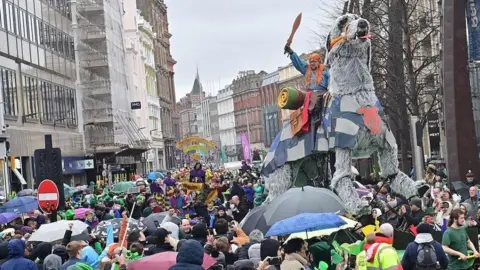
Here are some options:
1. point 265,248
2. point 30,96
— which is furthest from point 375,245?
point 30,96

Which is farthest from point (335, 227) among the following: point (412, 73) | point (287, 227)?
point (412, 73)

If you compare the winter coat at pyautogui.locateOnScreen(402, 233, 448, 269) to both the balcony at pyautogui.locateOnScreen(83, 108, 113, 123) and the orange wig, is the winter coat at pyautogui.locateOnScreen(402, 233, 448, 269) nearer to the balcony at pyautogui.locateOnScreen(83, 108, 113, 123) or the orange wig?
the orange wig

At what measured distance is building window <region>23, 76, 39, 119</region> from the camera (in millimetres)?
47281

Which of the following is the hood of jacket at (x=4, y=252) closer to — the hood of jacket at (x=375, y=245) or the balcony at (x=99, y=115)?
the hood of jacket at (x=375, y=245)

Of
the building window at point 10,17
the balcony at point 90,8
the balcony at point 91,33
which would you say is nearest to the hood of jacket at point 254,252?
the building window at point 10,17

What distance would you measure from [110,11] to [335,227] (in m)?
65.3

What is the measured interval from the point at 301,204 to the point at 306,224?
2.87 meters

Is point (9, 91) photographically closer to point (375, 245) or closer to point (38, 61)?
point (38, 61)

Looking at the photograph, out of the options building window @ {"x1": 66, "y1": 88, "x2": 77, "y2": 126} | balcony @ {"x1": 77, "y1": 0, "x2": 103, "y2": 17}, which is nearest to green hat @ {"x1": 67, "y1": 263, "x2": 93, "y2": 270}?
building window @ {"x1": 66, "y1": 88, "x2": 77, "y2": 126}

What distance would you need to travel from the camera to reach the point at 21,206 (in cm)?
A: 2345

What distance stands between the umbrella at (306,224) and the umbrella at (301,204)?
2.24 m

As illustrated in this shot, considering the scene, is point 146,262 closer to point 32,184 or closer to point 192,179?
point 192,179

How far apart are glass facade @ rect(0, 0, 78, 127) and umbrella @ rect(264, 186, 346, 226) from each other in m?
29.4

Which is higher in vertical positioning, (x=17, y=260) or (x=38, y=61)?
(x=38, y=61)
